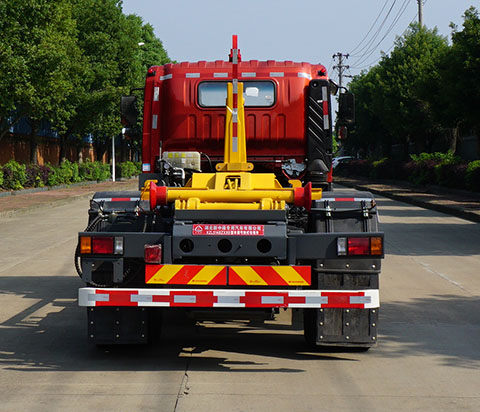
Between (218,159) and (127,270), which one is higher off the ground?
(218,159)

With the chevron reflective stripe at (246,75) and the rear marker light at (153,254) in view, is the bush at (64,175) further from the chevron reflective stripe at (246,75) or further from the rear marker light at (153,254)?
the rear marker light at (153,254)

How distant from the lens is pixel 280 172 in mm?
9438

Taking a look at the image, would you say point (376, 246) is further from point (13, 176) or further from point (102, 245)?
point (13, 176)

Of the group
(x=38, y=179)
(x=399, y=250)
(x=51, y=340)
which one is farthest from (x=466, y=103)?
(x=51, y=340)

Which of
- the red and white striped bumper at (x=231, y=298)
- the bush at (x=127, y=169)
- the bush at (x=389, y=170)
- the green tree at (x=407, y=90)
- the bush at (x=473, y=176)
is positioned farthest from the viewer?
the bush at (x=127, y=169)

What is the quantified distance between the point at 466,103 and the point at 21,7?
1610cm

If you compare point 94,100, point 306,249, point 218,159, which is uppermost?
point 94,100

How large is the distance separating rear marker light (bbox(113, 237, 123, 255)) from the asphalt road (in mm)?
935

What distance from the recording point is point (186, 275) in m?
6.70

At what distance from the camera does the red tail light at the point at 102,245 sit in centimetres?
684

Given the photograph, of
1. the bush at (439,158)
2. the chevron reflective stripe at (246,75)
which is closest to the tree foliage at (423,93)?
the bush at (439,158)

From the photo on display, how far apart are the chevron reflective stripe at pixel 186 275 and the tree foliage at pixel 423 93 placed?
24.2 meters

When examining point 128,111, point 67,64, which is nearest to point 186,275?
point 128,111

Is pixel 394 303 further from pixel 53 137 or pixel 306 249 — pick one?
pixel 53 137
